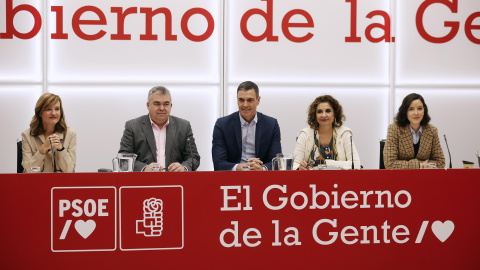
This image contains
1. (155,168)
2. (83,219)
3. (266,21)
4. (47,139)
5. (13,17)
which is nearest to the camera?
(83,219)

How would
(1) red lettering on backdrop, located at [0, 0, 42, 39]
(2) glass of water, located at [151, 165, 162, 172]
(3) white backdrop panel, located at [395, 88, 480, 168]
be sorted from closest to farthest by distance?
1. (2) glass of water, located at [151, 165, 162, 172]
2. (1) red lettering on backdrop, located at [0, 0, 42, 39]
3. (3) white backdrop panel, located at [395, 88, 480, 168]

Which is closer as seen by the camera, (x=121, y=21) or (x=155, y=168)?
(x=155, y=168)

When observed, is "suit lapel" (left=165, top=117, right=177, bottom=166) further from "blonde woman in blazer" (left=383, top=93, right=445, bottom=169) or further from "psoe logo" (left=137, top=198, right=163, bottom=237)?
"blonde woman in blazer" (left=383, top=93, right=445, bottom=169)

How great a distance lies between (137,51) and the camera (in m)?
4.54

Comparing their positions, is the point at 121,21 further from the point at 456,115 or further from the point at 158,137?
the point at 456,115

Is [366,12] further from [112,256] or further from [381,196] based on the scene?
[112,256]

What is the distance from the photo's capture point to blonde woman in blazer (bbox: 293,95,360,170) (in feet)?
11.7

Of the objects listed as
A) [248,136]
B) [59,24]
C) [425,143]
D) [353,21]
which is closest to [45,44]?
[59,24]

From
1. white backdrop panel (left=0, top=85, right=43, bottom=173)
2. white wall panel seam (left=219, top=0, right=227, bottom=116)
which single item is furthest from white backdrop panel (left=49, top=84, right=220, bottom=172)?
white backdrop panel (left=0, top=85, right=43, bottom=173)

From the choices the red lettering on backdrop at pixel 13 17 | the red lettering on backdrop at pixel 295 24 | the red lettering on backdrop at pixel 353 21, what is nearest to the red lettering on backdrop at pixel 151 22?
the red lettering on backdrop at pixel 13 17

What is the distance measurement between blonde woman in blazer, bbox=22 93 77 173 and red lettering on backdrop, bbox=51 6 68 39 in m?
1.23

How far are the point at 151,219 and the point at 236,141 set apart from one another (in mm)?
1440

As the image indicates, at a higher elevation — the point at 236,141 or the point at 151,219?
the point at 236,141

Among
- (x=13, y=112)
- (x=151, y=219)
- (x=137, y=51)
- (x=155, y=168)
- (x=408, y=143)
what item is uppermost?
(x=137, y=51)
